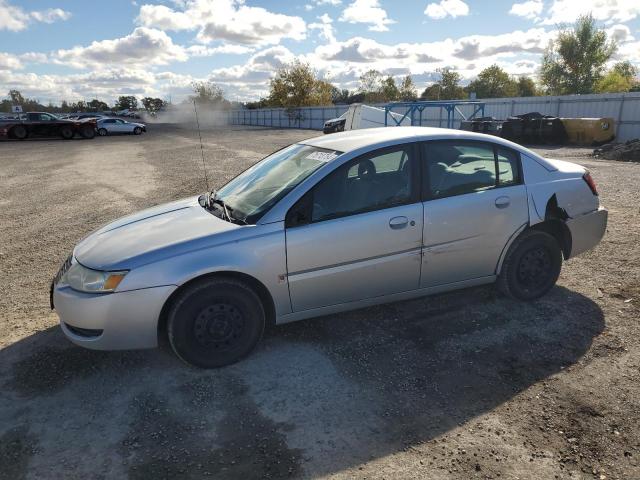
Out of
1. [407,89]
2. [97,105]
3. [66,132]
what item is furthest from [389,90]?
[97,105]

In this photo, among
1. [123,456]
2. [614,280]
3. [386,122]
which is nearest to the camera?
[123,456]

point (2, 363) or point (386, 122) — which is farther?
point (386, 122)

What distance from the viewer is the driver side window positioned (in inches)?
138

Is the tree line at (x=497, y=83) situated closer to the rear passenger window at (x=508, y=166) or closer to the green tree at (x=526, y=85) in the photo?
the green tree at (x=526, y=85)

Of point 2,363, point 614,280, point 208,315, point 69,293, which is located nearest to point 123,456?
point 208,315

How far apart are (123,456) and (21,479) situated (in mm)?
495

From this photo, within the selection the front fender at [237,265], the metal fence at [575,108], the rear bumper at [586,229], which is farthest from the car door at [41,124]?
the rear bumper at [586,229]

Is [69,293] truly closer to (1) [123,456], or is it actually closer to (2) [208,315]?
(2) [208,315]

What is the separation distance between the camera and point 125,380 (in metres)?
3.34

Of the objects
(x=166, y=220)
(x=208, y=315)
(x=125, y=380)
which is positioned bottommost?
(x=125, y=380)

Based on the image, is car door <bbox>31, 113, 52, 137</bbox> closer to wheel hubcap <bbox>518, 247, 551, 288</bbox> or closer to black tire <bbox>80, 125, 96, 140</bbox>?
black tire <bbox>80, 125, 96, 140</bbox>

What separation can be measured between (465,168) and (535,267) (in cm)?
119

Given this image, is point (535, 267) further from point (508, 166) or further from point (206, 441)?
point (206, 441)

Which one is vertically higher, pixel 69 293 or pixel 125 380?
pixel 69 293
